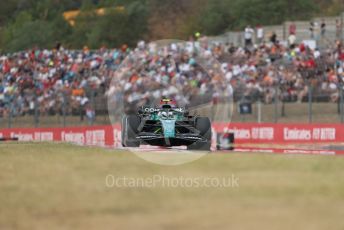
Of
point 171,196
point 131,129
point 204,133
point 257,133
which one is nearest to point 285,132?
point 257,133

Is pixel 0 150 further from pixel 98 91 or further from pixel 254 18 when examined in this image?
pixel 254 18

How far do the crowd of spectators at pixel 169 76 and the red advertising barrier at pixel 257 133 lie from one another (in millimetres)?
756

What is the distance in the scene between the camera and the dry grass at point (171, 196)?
8789mm

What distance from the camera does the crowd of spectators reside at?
29922mm

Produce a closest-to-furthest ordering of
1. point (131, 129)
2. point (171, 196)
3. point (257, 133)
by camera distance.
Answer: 1. point (171, 196)
2. point (131, 129)
3. point (257, 133)

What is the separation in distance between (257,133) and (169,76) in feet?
15.2

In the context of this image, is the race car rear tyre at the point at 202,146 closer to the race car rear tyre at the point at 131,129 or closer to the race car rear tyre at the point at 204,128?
the race car rear tyre at the point at 204,128

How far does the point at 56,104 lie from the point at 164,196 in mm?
21872

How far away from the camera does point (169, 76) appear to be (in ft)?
108

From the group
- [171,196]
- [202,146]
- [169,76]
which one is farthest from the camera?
[169,76]

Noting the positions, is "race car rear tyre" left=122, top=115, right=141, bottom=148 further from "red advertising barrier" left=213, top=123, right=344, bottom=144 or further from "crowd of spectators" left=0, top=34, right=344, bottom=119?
"red advertising barrier" left=213, top=123, right=344, bottom=144

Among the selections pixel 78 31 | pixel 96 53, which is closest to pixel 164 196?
pixel 96 53

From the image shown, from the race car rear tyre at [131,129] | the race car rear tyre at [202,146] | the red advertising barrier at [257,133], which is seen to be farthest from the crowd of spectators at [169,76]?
the race car rear tyre at [202,146]

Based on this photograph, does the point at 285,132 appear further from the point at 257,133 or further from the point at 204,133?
the point at 204,133
